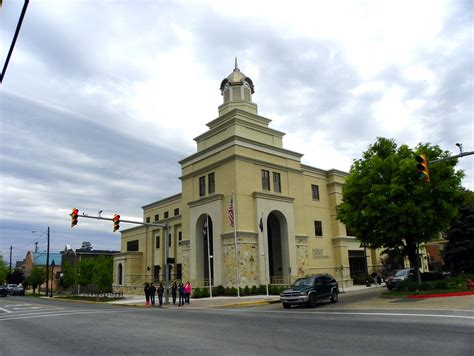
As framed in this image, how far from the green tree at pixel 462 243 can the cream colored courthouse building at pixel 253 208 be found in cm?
1097

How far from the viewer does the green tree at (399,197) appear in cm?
2461

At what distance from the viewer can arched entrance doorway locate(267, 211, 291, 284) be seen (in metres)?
37.2

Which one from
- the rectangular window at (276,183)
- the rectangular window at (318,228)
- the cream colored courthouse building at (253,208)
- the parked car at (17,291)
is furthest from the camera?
the parked car at (17,291)

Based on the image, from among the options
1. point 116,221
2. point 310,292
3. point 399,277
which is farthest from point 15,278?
point 310,292

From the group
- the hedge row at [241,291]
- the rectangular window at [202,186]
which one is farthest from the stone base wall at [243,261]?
the rectangular window at [202,186]

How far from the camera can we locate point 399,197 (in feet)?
82.1

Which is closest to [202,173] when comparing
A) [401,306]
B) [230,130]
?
[230,130]

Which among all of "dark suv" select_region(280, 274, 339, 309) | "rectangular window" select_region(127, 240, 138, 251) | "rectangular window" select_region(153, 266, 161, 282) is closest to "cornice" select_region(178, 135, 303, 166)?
"dark suv" select_region(280, 274, 339, 309)

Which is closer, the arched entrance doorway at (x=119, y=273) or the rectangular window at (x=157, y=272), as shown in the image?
the rectangular window at (x=157, y=272)

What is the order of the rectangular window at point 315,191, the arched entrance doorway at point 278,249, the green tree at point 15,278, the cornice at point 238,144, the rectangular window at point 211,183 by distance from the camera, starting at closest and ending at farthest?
1. the cornice at point 238,144
2. the arched entrance doorway at point 278,249
3. the rectangular window at point 211,183
4. the rectangular window at point 315,191
5. the green tree at point 15,278

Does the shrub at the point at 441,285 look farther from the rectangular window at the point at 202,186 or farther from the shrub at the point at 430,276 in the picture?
the rectangular window at the point at 202,186

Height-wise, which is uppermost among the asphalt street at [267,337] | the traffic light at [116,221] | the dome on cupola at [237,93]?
the dome on cupola at [237,93]

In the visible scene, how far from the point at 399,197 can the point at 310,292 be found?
28.9ft

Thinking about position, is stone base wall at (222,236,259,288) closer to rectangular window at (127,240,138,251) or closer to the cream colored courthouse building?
the cream colored courthouse building
